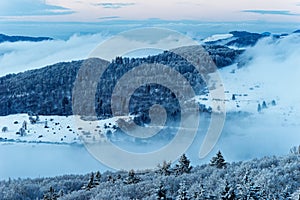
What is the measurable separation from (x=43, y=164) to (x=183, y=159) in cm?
3181

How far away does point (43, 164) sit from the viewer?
2202 inches

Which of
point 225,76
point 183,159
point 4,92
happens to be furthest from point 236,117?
point 183,159

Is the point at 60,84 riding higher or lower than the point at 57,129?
higher

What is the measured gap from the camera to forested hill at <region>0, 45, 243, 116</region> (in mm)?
81688

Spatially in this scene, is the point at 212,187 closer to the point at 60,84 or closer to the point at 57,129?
the point at 57,129

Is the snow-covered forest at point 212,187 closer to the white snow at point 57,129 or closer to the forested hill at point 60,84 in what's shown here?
the white snow at point 57,129

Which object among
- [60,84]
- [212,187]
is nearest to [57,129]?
[60,84]

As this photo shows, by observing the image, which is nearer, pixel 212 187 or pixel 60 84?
pixel 212 187

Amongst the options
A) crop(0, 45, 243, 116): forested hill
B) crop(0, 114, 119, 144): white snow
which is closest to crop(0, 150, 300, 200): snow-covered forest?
crop(0, 114, 119, 144): white snow

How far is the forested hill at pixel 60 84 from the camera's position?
268ft

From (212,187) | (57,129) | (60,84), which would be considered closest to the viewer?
(212,187)

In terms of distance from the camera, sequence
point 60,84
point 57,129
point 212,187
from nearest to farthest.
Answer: point 212,187, point 57,129, point 60,84

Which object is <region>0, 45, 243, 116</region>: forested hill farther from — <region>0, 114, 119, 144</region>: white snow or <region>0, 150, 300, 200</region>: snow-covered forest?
<region>0, 150, 300, 200</region>: snow-covered forest

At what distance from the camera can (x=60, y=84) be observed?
92.4 meters
